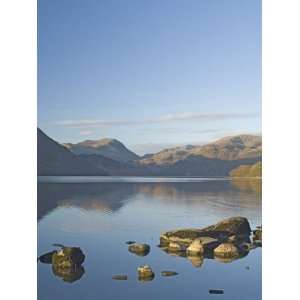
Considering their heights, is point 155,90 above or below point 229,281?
above

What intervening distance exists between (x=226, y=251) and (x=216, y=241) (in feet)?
0.24

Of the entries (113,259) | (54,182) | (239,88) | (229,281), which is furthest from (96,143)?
(229,281)

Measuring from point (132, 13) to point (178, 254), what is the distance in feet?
4.36

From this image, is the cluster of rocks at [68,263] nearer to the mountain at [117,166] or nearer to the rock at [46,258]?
the rock at [46,258]

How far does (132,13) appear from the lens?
9.05 ft

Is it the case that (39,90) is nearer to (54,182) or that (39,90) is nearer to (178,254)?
(54,182)

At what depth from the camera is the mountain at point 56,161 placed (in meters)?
2.81

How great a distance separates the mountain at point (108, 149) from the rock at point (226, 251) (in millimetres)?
656

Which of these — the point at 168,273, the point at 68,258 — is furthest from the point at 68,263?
the point at 168,273

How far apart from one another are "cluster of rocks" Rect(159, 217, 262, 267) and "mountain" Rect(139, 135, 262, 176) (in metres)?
0.30

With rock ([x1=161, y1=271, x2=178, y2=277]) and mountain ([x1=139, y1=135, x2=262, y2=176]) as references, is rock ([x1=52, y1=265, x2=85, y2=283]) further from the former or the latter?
mountain ([x1=139, y1=135, x2=262, y2=176])
